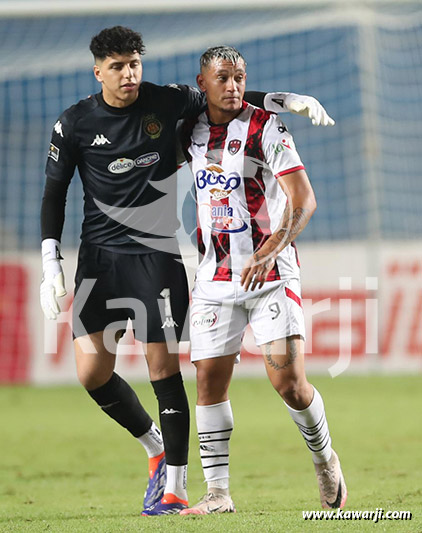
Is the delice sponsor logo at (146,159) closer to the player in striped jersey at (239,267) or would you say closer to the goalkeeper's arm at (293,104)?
the player in striped jersey at (239,267)

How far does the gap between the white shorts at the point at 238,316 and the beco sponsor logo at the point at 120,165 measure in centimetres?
71

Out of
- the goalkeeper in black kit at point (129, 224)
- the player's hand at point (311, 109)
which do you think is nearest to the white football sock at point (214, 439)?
the goalkeeper in black kit at point (129, 224)

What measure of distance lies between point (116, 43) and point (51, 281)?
1.20 metres

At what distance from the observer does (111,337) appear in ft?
16.0

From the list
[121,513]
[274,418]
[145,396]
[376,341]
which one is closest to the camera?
[121,513]

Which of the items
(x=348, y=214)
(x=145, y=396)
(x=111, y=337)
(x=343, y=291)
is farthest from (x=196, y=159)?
(x=348, y=214)

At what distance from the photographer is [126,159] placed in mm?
4656

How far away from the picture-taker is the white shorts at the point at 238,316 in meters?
4.51

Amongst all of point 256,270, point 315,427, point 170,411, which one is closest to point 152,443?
point 170,411

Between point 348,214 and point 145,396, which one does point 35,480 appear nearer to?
point 145,396

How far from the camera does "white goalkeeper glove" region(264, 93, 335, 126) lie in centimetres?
461

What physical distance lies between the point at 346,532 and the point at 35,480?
115 inches

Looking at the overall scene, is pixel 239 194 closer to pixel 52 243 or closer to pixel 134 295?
pixel 134 295

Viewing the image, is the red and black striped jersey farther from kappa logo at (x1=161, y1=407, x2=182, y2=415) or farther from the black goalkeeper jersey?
kappa logo at (x1=161, y1=407, x2=182, y2=415)
